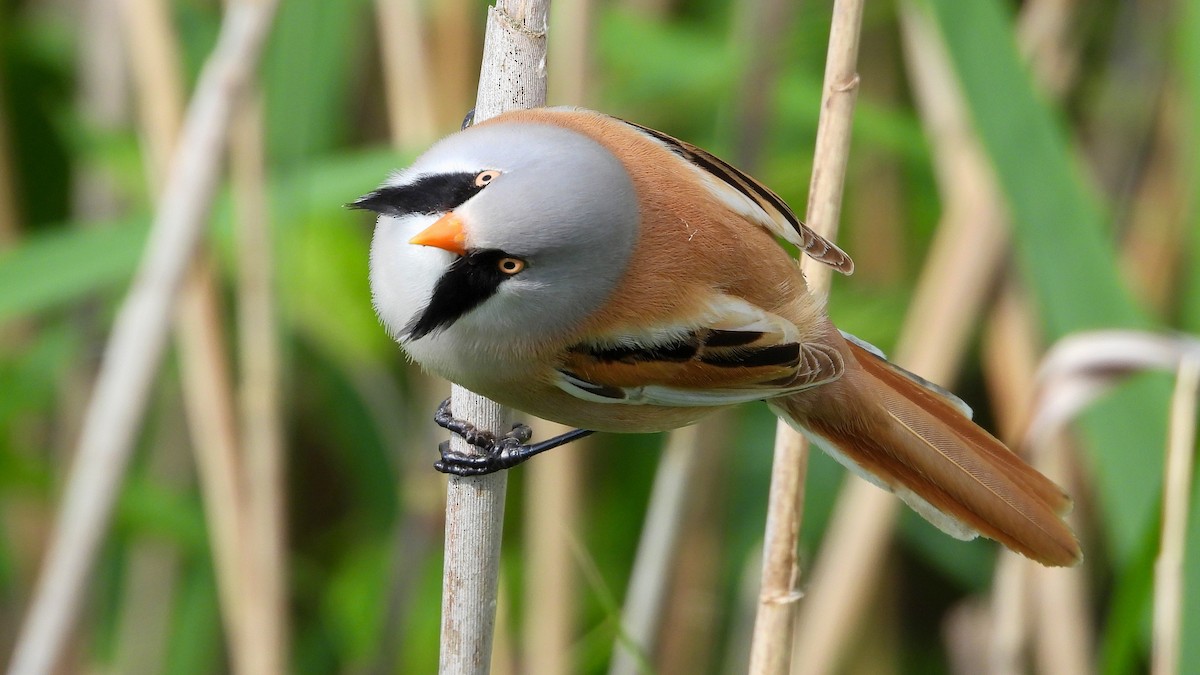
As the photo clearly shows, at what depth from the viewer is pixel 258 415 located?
7.13ft

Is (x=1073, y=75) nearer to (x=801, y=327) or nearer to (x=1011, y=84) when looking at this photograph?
(x=1011, y=84)

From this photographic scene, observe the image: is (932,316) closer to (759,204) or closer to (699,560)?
(699,560)

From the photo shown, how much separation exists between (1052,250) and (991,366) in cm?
56

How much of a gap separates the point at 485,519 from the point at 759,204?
58 centimetres

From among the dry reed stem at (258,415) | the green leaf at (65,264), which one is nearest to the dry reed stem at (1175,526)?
the dry reed stem at (258,415)

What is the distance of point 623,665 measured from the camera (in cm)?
213

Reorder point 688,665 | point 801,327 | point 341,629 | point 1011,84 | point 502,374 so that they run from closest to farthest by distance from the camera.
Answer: point 502,374
point 801,327
point 1011,84
point 688,665
point 341,629

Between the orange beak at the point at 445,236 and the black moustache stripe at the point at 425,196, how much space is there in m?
0.05

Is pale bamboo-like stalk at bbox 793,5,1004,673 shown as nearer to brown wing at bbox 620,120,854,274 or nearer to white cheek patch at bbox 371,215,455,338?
brown wing at bbox 620,120,854,274

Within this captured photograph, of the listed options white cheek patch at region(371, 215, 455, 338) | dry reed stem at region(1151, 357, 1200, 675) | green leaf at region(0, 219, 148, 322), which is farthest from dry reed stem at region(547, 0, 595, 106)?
dry reed stem at region(1151, 357, 1200, 675)

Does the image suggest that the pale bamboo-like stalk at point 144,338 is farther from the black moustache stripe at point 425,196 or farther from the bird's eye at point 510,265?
the bird's eye at point 510,265

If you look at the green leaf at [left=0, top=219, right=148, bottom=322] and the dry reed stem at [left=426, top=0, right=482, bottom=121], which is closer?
the green leaf at [left=0, top=219, right=148, bottom=322]

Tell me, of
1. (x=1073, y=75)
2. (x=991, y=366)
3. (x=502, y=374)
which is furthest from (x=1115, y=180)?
(x=502, y=374)

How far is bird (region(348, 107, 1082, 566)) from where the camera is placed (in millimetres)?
1297
